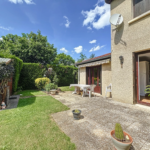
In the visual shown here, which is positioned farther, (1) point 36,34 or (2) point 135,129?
(1) point 36,34

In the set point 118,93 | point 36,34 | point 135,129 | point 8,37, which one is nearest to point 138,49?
point 118,93

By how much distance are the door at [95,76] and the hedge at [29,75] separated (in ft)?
33.0

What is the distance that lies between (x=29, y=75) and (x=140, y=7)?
18319mm

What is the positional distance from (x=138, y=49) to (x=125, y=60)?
1.32 metres

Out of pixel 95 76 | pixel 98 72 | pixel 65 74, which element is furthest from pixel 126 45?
pixel 65 74

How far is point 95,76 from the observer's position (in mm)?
13039

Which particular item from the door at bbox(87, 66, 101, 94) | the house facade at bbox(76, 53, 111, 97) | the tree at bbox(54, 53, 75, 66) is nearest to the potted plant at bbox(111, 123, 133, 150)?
the house facade at bbox(76, 53, 111, 97)

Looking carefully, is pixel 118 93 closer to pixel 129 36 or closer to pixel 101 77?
pixel 101 77

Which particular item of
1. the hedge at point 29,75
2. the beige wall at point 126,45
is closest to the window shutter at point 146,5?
the beige wall at point 126,45

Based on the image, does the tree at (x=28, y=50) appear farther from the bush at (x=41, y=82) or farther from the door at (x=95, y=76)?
the door at (x=95, y=76)

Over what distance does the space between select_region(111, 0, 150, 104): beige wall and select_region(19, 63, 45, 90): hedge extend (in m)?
14.3

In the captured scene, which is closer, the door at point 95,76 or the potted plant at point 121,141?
the potted plant at point 121,141

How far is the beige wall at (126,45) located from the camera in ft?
22.3

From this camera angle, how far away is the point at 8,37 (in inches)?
1141
